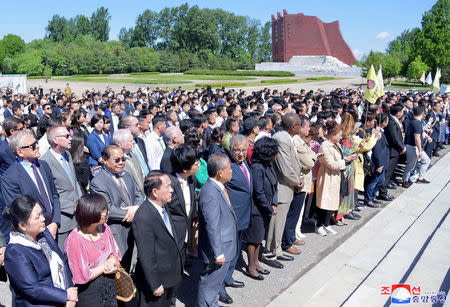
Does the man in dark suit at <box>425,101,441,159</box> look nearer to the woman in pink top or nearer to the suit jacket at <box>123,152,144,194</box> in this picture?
the suit jacket at <box>123,152,144,194</box>

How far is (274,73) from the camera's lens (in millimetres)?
52469

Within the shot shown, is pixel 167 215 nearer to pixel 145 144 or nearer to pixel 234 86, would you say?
pixel 145 144

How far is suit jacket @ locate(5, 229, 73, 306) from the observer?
2.32 metres

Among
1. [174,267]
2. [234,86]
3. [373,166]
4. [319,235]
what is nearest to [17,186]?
[174,267]

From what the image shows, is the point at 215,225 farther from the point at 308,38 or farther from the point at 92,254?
the point at 308,38

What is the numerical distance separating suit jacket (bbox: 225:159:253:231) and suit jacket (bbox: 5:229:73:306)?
75.3 inches

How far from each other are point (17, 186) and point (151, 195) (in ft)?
4.33

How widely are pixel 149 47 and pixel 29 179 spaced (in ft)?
271

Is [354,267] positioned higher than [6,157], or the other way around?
[6,157]

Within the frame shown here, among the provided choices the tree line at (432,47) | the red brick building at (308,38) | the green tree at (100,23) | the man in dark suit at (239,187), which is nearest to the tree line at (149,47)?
the green tree at (100,23)

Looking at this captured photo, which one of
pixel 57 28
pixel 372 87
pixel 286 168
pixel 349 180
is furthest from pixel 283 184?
pixel 57 28

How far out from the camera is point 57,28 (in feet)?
322

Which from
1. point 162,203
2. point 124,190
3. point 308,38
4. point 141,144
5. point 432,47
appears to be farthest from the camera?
point 308,38

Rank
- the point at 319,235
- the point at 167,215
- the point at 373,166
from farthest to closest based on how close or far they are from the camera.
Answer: the point at 373,166, the point at 319,235, the point at 167,215
